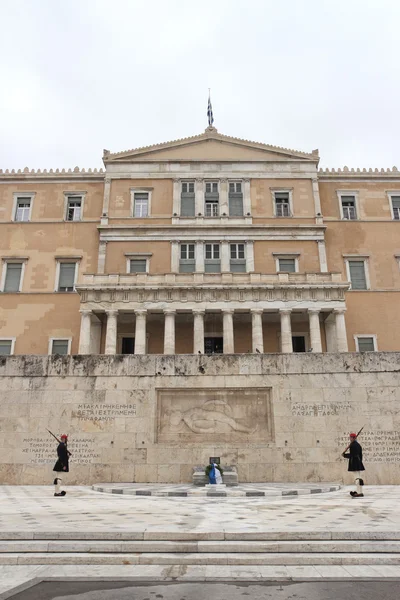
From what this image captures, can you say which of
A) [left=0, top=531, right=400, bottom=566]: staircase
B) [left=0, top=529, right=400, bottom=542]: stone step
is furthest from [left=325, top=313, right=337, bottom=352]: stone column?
[left=0, top=531, right=400, bottom=566]: staircase

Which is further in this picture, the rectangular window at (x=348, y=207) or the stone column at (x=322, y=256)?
the rectangular window at (x=348, y=207)

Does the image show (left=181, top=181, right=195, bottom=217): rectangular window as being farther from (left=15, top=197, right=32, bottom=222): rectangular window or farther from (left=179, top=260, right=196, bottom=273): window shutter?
(left=15, top=197, right=32, bottom=222): rectangular window

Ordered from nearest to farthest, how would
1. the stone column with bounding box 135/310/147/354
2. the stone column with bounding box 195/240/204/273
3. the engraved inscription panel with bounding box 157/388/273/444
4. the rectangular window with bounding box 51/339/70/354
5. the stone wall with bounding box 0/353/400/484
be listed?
1. the stone wall with bounding box 0/353/400/484
2. the engraved inscription panel with bounding box 157/388/273/444
3. the stone column with bounding box 135/310/147/354
4. the rectangular window with bounding box 51/339/70/354
5. the stone column with bounding box 195/240/204/273

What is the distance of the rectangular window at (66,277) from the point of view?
3525 cm

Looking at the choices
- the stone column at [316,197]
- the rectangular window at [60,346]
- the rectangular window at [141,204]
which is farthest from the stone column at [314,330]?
the rectangular window at [60,346]

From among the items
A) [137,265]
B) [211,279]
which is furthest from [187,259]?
[211,279]

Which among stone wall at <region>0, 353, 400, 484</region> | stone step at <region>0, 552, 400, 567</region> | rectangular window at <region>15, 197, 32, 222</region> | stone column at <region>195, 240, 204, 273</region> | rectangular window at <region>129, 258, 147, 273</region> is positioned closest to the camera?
stone step at <region>0, 552, 400, 567</region>

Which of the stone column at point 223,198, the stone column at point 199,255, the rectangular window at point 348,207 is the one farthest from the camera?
the rectangular window at point 348,207

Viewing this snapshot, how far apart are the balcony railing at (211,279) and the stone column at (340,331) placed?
1.81 metres

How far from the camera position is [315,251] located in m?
35.8

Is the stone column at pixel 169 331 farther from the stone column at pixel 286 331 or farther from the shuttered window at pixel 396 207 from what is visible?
the shuttered window at pixel 396 207

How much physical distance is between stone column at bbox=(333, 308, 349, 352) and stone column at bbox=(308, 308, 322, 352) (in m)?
1.21

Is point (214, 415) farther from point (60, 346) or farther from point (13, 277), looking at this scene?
point (13, 277)

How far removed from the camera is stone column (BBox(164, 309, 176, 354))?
3014 cm
